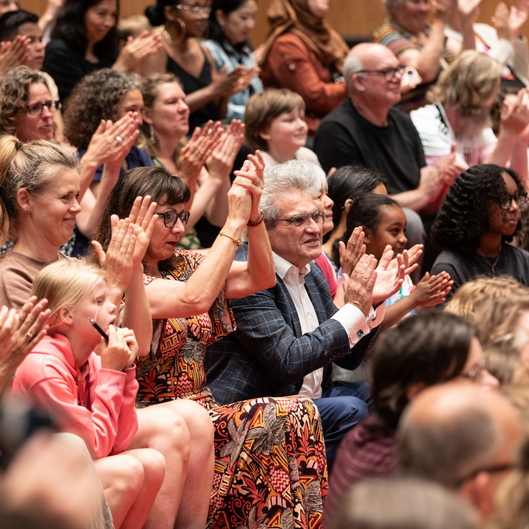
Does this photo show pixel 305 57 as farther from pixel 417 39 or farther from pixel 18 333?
pixel 18 333

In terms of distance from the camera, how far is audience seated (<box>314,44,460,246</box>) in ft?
12.8

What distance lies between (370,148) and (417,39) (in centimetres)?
125

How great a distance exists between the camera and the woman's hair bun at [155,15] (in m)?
4.39

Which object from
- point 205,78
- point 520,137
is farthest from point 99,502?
point 520,137

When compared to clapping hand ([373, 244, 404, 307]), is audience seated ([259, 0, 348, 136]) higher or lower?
lower

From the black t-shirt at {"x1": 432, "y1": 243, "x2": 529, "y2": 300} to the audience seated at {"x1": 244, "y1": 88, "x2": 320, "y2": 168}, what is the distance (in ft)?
2.91

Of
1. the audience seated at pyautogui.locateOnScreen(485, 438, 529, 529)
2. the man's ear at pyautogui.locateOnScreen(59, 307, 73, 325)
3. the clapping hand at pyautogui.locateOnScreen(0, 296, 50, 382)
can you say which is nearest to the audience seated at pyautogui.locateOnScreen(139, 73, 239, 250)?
the man's ear at pyautogui.locateOnScreen(59, 307, 73, 325)

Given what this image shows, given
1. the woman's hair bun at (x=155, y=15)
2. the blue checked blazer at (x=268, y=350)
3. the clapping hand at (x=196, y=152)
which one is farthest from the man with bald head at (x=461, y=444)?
the woman's hair bun at (x=155, y=15)

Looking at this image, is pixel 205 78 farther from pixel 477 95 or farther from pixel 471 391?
pixel 471 391

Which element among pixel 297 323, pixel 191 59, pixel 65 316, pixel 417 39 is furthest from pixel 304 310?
pixel 417 39

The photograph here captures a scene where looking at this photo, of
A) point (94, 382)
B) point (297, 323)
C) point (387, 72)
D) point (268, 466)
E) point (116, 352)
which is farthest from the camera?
point (387, 72)

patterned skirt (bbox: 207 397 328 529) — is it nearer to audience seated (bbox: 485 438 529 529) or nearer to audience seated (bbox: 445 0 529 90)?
audience seated (bbox: 485 438 529 529)

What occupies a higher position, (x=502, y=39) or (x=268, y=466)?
(x=268, y=466)

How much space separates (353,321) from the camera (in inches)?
96.7
